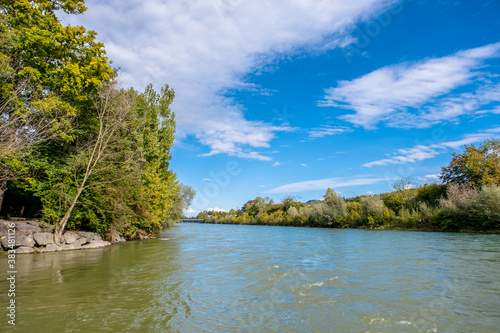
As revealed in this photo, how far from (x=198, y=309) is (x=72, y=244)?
55.0 feet

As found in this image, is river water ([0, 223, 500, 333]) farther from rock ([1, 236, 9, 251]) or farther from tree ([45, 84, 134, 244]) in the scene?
tree ([45, 84, 134, 244])

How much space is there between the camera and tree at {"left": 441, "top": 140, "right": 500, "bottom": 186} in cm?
4059

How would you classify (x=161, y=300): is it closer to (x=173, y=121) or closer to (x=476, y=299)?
(x=476, y=299)

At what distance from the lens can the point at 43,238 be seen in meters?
16.8

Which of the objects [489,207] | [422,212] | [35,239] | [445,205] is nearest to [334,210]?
[422,212]

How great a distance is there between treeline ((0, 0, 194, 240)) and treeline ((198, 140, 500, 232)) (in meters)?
41.8

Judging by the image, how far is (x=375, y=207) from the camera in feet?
177

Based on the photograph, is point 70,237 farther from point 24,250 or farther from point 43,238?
point 24,250

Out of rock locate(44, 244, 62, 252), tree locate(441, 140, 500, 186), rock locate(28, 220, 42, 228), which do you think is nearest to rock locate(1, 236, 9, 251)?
rock locate(44, 244, 62, 252)

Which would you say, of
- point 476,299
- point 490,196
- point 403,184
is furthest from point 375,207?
point 476,299

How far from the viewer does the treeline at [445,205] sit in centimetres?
3391


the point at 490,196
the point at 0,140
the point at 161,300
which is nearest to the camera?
the point at 161,300

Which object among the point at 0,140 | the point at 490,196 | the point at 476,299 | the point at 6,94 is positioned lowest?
the point at 476,299

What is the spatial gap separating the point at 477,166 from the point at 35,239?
5810 cm
